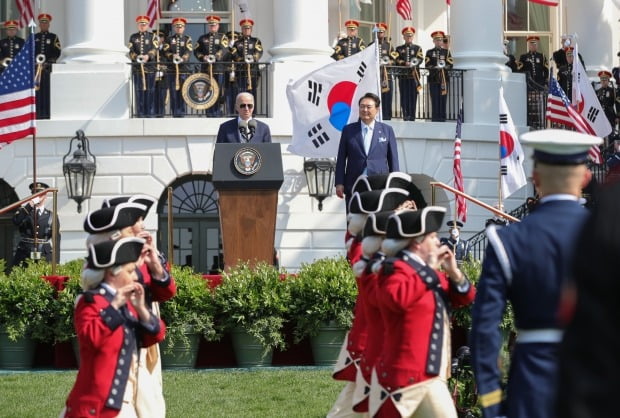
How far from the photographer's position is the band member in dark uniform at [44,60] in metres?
26.8

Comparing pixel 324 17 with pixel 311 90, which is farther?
pixel 324 17

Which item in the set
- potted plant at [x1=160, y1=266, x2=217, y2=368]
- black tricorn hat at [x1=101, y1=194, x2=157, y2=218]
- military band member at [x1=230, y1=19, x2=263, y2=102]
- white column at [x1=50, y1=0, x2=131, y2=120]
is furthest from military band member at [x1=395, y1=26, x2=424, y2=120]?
black tricorn hat at [x1=101, y1=194, x2=157, y2=218]

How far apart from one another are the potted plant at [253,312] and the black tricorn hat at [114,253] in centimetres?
677

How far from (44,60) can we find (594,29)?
440 inches

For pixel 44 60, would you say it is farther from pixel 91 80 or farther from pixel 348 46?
pixel 348 46

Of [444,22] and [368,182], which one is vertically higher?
[444,22]

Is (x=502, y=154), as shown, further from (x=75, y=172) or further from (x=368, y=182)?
(x=368, y=182)

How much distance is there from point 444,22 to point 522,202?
16.7ft

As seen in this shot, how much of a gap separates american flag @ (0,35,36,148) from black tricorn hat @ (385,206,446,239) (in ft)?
45.1

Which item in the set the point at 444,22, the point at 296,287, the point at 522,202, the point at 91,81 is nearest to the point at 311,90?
the point at 296,287

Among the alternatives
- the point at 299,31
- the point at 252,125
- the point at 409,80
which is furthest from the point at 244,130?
the point at 409,80

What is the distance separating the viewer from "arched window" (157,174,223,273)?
2722cm

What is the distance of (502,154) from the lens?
79.9 feet

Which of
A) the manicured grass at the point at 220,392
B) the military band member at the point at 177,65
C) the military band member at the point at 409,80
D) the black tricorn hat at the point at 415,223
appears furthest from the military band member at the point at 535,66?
the black tricorn hat at the point at 415,223
